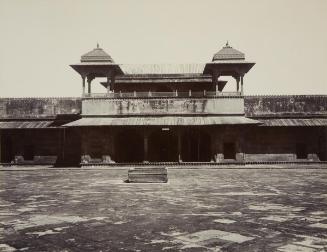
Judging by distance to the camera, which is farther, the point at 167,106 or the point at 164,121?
the point at 167,106

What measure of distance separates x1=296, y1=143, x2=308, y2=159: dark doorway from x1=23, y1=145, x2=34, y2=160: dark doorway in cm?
1853

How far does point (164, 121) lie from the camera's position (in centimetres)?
2580

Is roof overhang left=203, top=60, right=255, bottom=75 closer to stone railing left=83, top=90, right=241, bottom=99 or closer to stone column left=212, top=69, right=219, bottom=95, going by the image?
stone column left=212, top=69, right=219, bottom=95

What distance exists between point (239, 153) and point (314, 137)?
588 centimetres

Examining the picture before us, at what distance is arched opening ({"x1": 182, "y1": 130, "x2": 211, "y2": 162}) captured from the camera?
27922 millimetres

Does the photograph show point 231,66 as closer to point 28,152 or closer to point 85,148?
point 85,148

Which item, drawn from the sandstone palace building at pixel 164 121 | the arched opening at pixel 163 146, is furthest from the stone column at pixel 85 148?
the arched opening at pixel 163 146

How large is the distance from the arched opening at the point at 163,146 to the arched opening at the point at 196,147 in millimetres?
679

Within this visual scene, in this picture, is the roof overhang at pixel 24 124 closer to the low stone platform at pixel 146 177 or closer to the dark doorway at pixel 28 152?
the dark doorway at pixel 28 152

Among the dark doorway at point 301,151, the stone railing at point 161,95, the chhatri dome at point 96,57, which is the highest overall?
the chhatri dome at point 96,57

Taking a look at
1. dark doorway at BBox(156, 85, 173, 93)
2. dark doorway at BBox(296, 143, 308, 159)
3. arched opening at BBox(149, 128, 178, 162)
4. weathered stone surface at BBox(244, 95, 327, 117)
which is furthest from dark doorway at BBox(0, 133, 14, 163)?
dark doorway at BBox(296, 143, 308, 159)

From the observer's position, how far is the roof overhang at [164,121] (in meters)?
25.1

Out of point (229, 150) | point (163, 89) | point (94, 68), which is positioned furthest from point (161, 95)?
point (229, 150)

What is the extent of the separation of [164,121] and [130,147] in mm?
3758
